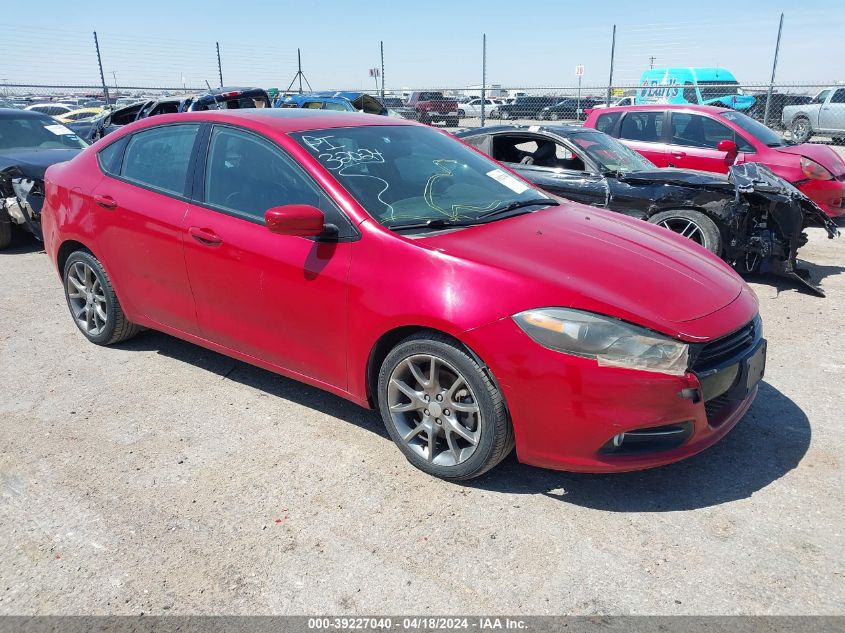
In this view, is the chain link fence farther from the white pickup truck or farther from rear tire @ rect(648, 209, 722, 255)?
rear tire @ rect(648, 209, 722, 255)

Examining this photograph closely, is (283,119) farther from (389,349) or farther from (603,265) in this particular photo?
(603,265)

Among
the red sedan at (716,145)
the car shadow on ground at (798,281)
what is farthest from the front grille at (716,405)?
the red sedan at (716,145)

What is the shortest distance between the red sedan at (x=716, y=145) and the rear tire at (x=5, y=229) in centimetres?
776

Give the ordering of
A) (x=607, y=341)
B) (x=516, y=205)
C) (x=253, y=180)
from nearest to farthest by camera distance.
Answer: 1. (x=607, y=341)
2. (x=253, y=180)
3. (x=516, y=205)

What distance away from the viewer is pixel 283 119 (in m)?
3.75

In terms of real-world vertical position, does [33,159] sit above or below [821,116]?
above

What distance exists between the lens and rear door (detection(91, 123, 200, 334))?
3811 mm

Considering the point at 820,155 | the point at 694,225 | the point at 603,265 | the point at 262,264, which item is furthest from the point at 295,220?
the point at 820,155

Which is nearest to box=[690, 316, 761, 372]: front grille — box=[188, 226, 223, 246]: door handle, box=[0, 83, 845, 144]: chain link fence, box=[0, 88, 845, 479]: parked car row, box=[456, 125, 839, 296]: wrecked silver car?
box=[0, 88, 845, 479]: parked car row

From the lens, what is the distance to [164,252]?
3.83 m

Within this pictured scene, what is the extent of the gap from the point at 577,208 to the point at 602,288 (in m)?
1.27

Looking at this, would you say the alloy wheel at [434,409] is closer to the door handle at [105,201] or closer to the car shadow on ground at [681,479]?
the car shadow on ground at [681,479]

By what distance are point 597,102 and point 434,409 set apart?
85.9 feet

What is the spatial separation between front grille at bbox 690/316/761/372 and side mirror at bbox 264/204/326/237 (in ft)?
5.73
